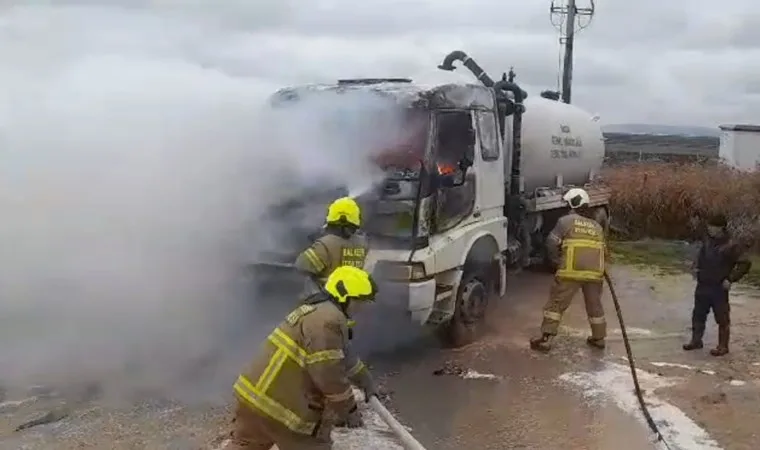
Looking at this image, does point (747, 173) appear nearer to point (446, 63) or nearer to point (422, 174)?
point (446, 63)

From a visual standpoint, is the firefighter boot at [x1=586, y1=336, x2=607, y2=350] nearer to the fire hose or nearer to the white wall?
the fire hose

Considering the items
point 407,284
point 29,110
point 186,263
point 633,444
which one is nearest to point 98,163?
point 29,110

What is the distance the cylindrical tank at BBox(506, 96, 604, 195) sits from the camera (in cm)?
1061

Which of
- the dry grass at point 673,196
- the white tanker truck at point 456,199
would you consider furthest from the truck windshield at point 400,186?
the dry grass at point 673,196

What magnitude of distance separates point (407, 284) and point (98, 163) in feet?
8.76

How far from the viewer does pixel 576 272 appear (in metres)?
8.48

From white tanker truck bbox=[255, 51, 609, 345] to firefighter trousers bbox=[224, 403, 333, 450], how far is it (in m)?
3.09

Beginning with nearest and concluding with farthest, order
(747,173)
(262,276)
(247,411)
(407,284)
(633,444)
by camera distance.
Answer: (247,411) < (633,444) < (407,284) < (262,276) < (747,173)

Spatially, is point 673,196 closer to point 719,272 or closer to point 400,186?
point 719,272

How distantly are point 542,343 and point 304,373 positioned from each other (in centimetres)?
484

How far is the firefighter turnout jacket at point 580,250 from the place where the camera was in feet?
27.7

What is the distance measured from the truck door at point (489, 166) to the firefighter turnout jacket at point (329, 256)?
212 cm

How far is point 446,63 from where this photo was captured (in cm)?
1059

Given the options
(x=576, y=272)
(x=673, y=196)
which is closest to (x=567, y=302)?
(x=576, y=272)
